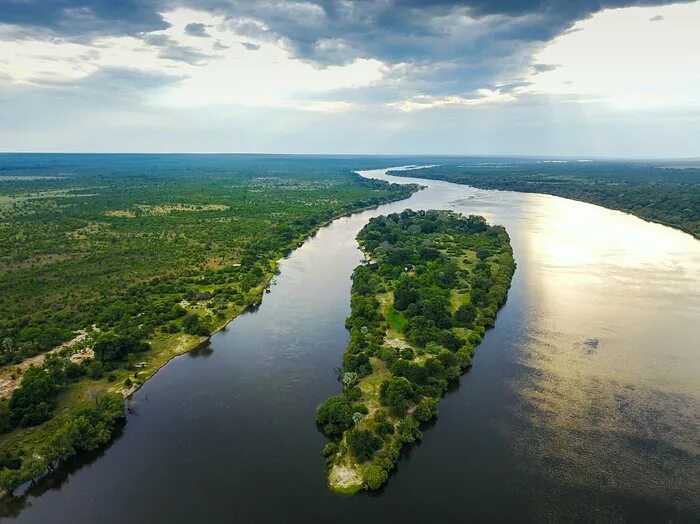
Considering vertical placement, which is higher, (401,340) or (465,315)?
(465,315)

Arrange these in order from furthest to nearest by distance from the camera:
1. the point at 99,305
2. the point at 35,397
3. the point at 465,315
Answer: the point at 99,305
the point at 465,315
the point at 35,397

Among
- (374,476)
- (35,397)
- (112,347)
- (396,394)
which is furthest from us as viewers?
(112,347)

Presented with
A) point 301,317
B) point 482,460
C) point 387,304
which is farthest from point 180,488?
point 387,304

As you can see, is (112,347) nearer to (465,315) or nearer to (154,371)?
(154,371)

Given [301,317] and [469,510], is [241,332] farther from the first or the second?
[469,510]

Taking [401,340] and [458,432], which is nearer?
[458,432]

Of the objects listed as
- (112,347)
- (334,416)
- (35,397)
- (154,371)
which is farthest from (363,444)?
(112,347)

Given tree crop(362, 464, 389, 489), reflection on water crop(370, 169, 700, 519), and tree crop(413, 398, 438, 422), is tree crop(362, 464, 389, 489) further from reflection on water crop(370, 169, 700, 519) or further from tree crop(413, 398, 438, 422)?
reflection on water crop(370, 169, 700, 519)
